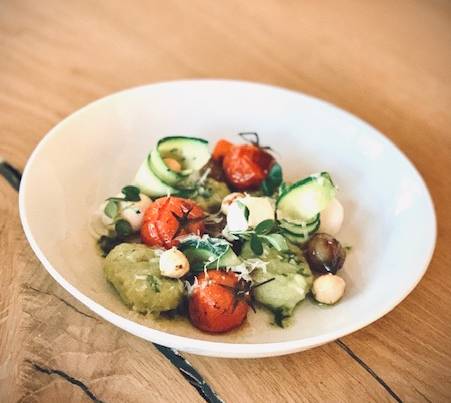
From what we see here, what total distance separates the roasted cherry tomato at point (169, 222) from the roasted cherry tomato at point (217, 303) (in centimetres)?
12

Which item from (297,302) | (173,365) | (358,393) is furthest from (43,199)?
(358,393)

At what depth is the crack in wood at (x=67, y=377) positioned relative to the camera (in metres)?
0.91

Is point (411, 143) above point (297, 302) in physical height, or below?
above

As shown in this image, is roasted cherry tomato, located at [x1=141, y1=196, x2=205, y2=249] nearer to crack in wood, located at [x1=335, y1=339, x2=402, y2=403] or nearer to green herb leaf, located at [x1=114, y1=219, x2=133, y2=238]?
green herb leaf, located at [x1=114, y1=219, x2=133, y2=238]

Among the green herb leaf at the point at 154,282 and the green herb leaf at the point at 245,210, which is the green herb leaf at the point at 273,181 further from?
the green herb leaf at the point at 154,282

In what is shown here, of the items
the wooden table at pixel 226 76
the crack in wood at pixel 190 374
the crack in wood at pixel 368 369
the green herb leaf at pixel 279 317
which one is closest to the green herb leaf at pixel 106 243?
the wooden table at pixel 226 76

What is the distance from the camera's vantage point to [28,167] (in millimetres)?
1116

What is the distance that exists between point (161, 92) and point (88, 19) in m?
0.56

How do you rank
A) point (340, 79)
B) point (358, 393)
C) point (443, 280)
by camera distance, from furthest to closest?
point (340, 79)
point (443, 280)
point (358, 393)

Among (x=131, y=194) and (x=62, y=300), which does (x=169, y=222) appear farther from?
(x=62, y=300)

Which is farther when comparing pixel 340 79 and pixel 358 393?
pixel 340 79

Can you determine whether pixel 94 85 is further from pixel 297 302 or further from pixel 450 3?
pixel 450 3

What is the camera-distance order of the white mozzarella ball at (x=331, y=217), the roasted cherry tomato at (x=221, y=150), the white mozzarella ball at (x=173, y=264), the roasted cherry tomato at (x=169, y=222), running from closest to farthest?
the white mozzarella ball at (x=173, y=264) → the roasted cherry tomato at (x=169, y=222) → the white mozzarella ball at (x=331, y=217) → the roasted cherry tomato at (x=221, y=150)

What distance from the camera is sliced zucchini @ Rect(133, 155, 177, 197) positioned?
1.21 meters
